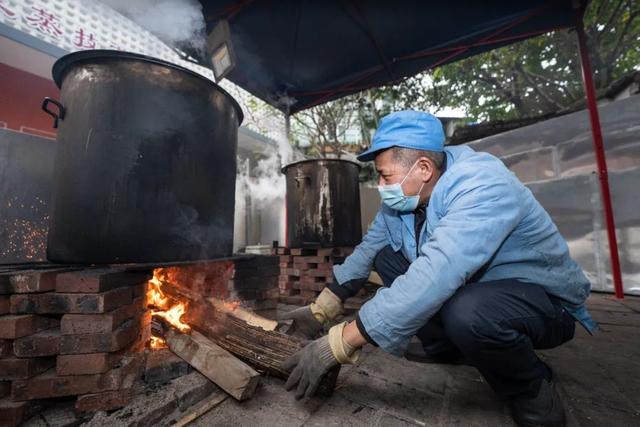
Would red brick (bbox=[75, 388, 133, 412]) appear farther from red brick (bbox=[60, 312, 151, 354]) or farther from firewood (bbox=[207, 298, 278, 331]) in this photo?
firewood (bbox=[207, 298, 278, 331])

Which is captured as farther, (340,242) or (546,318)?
(340,242)

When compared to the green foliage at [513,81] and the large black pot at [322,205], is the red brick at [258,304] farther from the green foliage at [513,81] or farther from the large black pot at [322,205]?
the green foliage at [513,81]

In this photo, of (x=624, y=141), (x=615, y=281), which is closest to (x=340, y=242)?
(x=615, y=281)

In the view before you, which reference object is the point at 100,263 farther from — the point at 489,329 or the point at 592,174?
the point at 592,174

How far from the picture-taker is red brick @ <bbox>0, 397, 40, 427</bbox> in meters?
1.35

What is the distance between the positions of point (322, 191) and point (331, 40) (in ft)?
6.46

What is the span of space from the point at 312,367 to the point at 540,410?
107cm

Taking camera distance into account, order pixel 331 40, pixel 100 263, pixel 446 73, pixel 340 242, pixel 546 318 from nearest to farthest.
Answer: pixel 546 318
pixel 100 263
pixel 331 40
pixel 340 242
pixel 446 73

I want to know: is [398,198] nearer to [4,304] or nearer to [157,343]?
[157,343]

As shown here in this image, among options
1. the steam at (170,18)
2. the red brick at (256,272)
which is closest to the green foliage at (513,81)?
the steam at (170,18)

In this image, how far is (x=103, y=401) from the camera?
1.47 m

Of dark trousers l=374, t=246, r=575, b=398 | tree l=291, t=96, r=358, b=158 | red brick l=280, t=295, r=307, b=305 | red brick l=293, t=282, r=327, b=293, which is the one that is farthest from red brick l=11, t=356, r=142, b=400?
tree l=291, t=96, r=358, b=158

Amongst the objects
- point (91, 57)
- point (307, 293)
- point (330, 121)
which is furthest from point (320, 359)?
point (330, 121)

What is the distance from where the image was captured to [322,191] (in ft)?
14.5
